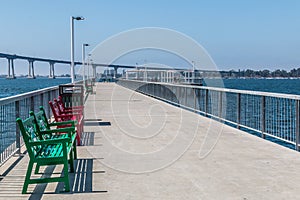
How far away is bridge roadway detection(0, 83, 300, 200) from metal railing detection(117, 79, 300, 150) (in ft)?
2.02

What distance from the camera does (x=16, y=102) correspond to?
7824 millimetres

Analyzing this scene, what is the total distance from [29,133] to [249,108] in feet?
24.2

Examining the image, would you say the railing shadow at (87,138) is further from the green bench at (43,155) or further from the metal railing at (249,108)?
the metal railing at (249,108)

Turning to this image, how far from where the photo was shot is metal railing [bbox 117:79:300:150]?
9.09 meters

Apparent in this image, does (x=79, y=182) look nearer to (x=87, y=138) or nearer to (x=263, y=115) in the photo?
(x=87, y=138)

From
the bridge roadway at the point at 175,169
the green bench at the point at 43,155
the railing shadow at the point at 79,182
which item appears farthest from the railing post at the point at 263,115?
the green bench at the point at 43,155

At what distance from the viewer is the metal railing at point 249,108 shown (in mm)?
9094

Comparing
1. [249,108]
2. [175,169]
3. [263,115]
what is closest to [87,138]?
[175,169]

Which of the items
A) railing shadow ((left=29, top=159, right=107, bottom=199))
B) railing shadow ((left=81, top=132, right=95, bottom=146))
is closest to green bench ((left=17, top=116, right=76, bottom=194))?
railing shadow ((left=29, top=159, right=107, bottom=199))

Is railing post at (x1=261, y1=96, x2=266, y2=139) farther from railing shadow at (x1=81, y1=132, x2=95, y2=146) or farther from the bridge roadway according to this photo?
railing shadow at (x1=81, y1=132, x2=95, y2=146)

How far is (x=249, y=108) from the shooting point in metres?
11.5

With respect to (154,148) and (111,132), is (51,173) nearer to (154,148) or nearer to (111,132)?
(154,148)

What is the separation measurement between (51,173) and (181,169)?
196cm

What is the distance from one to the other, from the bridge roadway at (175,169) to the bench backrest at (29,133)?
1.70 ft
